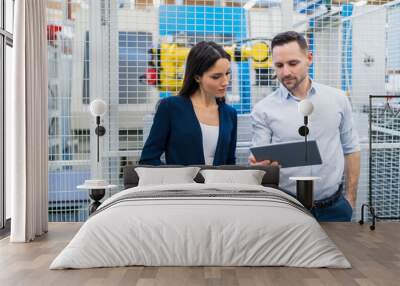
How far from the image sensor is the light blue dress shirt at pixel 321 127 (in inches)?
270

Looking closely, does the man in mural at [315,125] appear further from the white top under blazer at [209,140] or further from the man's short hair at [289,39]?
the white top under blazer at [209,140]

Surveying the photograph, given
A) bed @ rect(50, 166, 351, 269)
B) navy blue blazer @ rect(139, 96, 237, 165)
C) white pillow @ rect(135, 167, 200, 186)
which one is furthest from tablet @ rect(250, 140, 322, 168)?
bed @ rect(50, 166, 351, 269)

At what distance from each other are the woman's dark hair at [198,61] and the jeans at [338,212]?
1706 millimetres

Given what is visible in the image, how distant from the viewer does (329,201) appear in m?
6.91

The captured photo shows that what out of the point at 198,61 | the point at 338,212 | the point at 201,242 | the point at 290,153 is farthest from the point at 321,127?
the point at 201,242

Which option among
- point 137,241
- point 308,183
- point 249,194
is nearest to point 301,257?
point 249,194

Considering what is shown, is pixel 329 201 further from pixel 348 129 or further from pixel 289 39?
pixel 289 39

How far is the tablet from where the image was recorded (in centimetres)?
682

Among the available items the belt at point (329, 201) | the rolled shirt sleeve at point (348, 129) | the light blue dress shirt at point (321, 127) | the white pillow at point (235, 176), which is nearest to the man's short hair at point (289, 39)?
the light blue dress shirt at point (321, 127)

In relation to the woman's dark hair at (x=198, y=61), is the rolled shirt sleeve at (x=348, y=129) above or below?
below

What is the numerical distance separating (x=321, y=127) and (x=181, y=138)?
1567 mm

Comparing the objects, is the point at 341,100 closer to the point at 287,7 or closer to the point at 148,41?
the point at 287,7

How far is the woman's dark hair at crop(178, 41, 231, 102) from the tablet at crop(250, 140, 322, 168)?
74 centimetres

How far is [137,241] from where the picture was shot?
441cm
